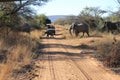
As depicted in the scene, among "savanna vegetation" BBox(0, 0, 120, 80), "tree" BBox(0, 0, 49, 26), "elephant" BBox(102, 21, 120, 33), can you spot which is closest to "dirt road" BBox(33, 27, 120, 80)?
"savanna vegetation" BBox(0, 0, 120, 80)

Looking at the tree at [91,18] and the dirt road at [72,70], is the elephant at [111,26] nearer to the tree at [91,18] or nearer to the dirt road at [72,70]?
the tree at [91,18]

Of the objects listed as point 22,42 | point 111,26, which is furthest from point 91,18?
point 22,42

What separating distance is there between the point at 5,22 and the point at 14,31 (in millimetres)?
4246

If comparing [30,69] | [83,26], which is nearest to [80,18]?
[83,26]

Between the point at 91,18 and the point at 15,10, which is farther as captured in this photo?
the point at 91,18

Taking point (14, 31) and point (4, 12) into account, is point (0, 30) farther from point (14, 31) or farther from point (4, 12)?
point (14, 31)

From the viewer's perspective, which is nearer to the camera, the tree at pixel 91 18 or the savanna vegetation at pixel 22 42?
the savanna vegetation at pixel 22 42

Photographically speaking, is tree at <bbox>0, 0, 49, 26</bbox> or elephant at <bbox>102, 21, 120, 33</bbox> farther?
elephant at <bbox>102, 21, 120, 33</bbox>

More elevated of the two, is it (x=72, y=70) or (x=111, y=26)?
(x=72, y=70)

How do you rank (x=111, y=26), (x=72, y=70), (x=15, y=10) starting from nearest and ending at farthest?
(x=72, y=70), (x=15, y=10), (x=111, y=26)

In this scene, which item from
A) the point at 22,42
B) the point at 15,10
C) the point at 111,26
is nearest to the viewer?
the point at 22,42

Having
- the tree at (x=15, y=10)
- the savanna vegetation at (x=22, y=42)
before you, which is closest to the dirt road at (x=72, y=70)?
the savanna vegetation at (x=22, y=42)

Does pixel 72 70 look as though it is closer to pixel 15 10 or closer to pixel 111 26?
pixel 15 10

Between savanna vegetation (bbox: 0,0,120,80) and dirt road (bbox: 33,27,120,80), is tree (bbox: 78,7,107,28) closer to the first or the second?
savanna vegetation (bbox: 0,0,120,80)
